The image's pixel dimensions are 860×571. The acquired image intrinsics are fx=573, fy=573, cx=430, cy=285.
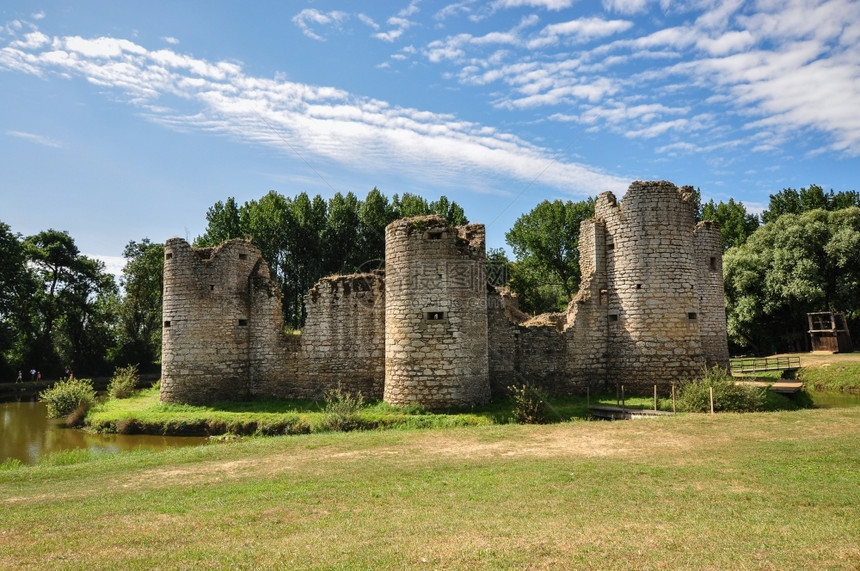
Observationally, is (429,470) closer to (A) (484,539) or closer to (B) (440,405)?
(A) (484,539)

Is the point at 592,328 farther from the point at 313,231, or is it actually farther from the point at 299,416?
the point at 313,231

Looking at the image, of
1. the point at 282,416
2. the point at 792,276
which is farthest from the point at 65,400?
the point at 792,276

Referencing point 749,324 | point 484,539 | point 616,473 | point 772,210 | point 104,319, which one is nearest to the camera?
point 484,539

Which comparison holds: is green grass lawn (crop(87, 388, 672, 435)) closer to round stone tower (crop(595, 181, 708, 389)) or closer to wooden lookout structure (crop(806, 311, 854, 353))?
round stone tower (crop(595, 181, 708, 389))

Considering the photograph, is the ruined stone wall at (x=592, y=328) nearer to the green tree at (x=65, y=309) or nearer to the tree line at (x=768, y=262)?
the tree line at (x=768, y=262)

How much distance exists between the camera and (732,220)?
53.6m

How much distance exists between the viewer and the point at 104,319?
50438 millimetres

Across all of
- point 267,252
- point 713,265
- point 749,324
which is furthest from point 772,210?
point 267,252

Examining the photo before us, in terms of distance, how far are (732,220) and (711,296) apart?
113 ft

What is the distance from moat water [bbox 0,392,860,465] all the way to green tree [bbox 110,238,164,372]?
24795 mm

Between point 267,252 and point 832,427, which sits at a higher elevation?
point 267,252

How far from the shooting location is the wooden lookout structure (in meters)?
39.1

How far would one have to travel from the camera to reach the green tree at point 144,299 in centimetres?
4975

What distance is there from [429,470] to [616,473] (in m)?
3.48
